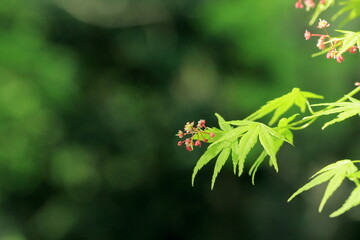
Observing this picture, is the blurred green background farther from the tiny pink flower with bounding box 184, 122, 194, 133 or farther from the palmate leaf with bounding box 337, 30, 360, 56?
the palmate leaf with bounding box 337, 30, 360, 56

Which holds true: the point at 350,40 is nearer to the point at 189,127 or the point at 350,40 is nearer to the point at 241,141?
the point at 241,141

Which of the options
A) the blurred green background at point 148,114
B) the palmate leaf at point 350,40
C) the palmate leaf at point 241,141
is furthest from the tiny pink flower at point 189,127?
the blurred green background at point 148,114

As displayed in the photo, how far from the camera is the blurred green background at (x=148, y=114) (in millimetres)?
9469

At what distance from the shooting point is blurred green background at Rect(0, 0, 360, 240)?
373 inches

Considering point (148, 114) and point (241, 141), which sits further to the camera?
point (148, 114)

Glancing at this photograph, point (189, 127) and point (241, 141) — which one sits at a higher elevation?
point (189, 127)

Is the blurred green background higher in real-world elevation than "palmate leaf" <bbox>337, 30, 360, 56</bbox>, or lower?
higher

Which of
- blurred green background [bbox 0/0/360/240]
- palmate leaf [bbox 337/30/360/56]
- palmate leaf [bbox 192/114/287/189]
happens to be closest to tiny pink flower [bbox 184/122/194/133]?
palmate leaf [bbox 192/114/287/189]

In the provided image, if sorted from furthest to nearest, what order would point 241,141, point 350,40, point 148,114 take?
point 148,114
point 241,141
point 350,40

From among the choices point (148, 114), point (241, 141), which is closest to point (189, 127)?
point (241, 141)

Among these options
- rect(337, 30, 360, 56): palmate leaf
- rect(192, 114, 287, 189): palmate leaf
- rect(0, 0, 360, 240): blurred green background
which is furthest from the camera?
rect(0, 0, 360, 240): blurred green background

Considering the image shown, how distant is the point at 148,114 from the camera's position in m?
9.98

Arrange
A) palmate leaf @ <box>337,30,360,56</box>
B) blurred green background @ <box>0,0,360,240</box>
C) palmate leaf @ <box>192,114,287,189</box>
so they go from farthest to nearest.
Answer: blurred green background @ <box>0,0,360,240</box> < palmate leaf @ <box>192,114,287,189</box> < palmate leaf @ <box>337,30,360,56</box>

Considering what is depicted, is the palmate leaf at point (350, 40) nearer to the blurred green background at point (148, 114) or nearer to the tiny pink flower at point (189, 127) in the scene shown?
the tiny pink flower at point (189, 127)
